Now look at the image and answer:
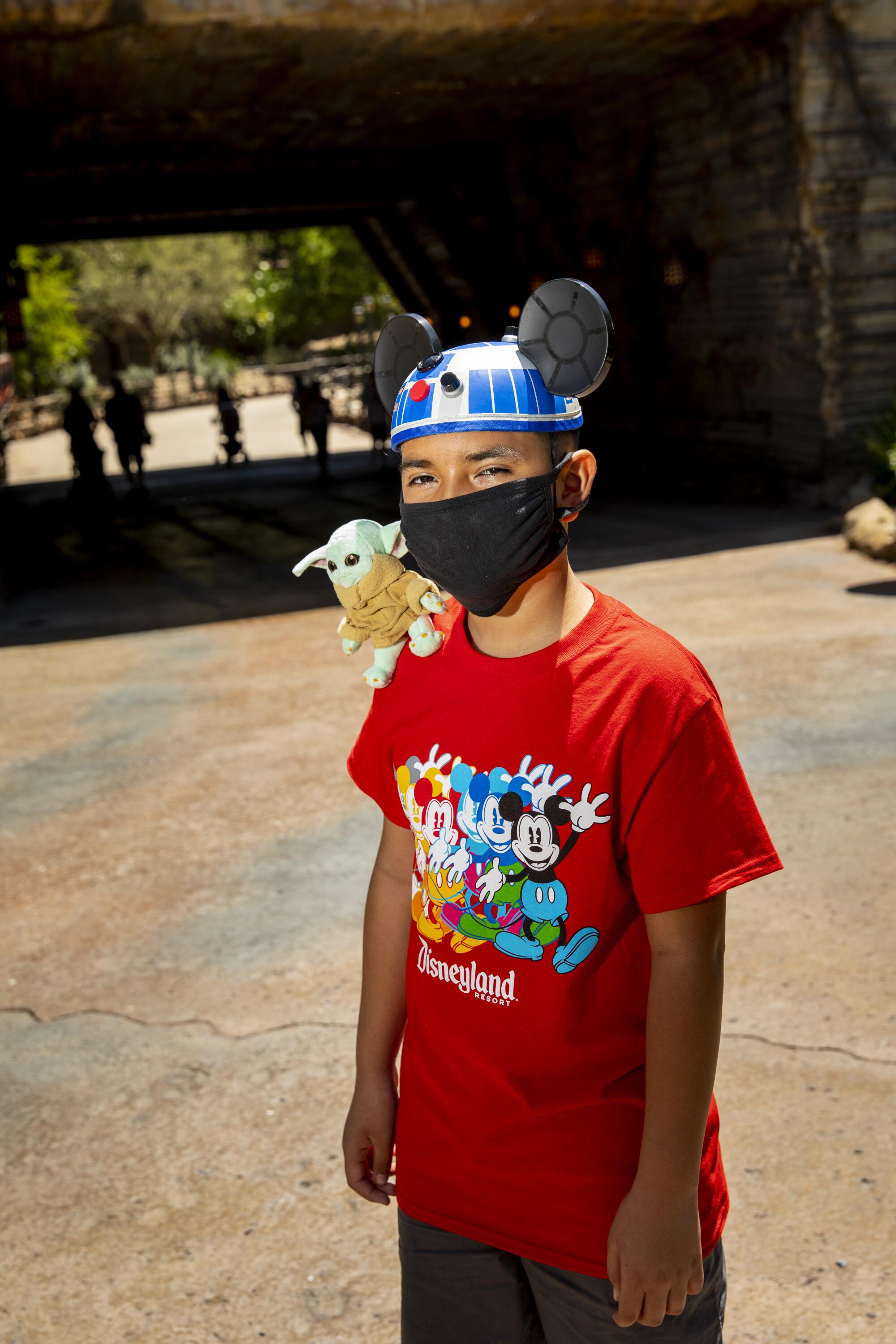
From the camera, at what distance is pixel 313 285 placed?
141ft

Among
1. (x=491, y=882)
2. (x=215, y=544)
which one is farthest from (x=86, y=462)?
(x=491, y=882)

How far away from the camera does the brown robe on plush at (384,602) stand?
191cm

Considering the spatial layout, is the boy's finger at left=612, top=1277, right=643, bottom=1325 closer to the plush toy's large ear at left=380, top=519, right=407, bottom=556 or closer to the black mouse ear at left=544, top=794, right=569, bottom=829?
the black mouse ear at left=544, top=794, right=569, bottom=829

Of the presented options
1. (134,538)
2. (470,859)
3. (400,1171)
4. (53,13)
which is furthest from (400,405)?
(134,538)

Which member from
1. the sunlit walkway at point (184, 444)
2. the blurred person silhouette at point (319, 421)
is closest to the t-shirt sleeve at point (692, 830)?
the blurred person silhouette at point (319, 421)

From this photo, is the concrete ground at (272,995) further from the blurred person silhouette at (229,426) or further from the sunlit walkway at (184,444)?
the sunlit walkway at (184,444)

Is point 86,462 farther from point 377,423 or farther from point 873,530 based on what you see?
point 873,530

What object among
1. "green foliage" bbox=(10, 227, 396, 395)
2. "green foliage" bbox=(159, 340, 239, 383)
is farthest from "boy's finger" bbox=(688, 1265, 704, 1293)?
"green foliage" bbox=(159, 340, 239, 383)

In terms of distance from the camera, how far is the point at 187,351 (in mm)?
50062

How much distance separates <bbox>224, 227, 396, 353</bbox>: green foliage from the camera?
133ft

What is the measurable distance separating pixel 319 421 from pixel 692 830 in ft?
65.1

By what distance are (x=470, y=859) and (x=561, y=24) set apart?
35.6 ft

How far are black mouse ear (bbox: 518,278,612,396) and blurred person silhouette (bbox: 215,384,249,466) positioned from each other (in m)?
22.7

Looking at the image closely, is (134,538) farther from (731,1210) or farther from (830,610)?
(731,1210)
